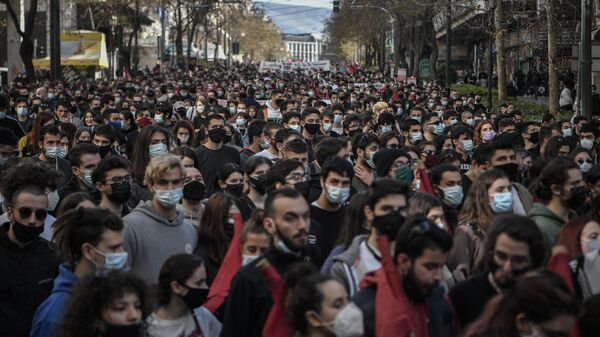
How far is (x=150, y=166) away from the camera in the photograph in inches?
326

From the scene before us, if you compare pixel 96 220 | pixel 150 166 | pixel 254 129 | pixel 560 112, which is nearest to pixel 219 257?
pixel 150 166

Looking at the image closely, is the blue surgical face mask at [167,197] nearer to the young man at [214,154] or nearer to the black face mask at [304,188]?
Result: the black face mask at [304,188]

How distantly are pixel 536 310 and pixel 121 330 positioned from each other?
1.81 meters

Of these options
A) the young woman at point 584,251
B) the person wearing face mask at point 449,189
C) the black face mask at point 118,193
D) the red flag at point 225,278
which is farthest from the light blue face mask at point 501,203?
the black face mask at point 118,193

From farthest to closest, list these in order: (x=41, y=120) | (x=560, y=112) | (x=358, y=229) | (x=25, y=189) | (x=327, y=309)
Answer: (x=560, y=112) < (x=41, y=120) < (x=25, y=189) < (x=358, y=229) < (x=327, y=309)

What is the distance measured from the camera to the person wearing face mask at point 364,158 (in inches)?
415

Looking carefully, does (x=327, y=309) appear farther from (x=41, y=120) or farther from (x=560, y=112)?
(x=560, y=112)

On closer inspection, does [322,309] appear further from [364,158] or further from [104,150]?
[104,150]

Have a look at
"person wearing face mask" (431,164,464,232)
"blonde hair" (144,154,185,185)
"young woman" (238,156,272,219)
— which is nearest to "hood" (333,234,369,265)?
"blonde hair" (144,154,185,185)

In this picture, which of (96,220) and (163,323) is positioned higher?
(96,220)

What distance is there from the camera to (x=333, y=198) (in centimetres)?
845

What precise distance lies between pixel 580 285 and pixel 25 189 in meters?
3.33

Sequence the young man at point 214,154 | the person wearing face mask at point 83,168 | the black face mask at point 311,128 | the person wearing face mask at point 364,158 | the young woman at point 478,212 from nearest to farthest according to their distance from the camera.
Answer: the young woman at point 478,212, the person wearing face mask at point 83,168, the person wearing face mask at point 364,158, the young man at point 214,154, the black face mask at point 311,128

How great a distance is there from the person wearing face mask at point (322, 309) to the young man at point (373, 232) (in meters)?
0.60
